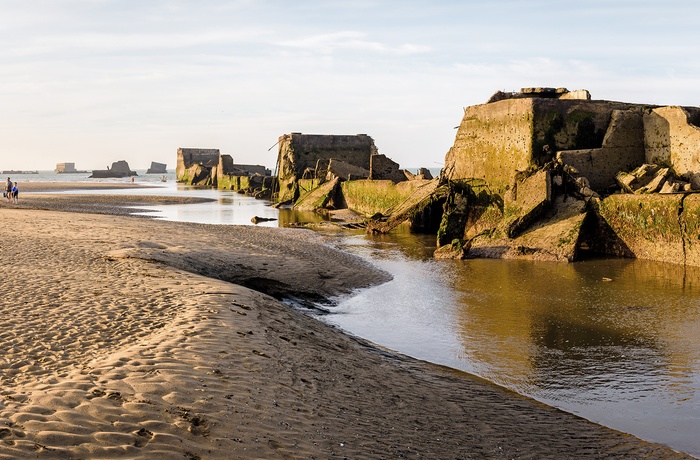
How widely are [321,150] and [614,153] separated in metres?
24.6

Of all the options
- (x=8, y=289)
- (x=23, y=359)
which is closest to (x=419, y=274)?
(x=8, y=289)

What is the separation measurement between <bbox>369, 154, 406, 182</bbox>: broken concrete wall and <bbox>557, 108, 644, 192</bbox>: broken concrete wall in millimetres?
12793

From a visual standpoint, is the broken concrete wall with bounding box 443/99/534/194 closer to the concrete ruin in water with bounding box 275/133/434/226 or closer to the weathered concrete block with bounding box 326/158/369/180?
the concrete ruin in water with bounding box 275/133/434/226

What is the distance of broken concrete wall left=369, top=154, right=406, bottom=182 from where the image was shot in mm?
27344

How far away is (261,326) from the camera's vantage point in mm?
6703

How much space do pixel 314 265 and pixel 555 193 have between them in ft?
18.5

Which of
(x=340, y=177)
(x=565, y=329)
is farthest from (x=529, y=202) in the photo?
(x=340, y=177)

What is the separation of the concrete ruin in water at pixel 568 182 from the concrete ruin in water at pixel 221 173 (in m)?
24.8

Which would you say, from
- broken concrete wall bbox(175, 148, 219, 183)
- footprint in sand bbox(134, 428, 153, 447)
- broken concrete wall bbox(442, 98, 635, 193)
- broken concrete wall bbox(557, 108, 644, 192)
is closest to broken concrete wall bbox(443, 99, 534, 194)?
broken concrete wall bbox(442, 98, 635, 193)

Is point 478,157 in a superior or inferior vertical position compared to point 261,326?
superior

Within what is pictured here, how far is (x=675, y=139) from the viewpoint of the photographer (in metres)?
14.4

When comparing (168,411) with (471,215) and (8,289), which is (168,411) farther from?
(471,215)

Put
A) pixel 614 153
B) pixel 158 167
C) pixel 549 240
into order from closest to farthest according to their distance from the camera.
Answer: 1. pixel 549 240
2. pixel 614 153
3. pixel 158 167

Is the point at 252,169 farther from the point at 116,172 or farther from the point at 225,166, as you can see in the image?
the point at 116,172
